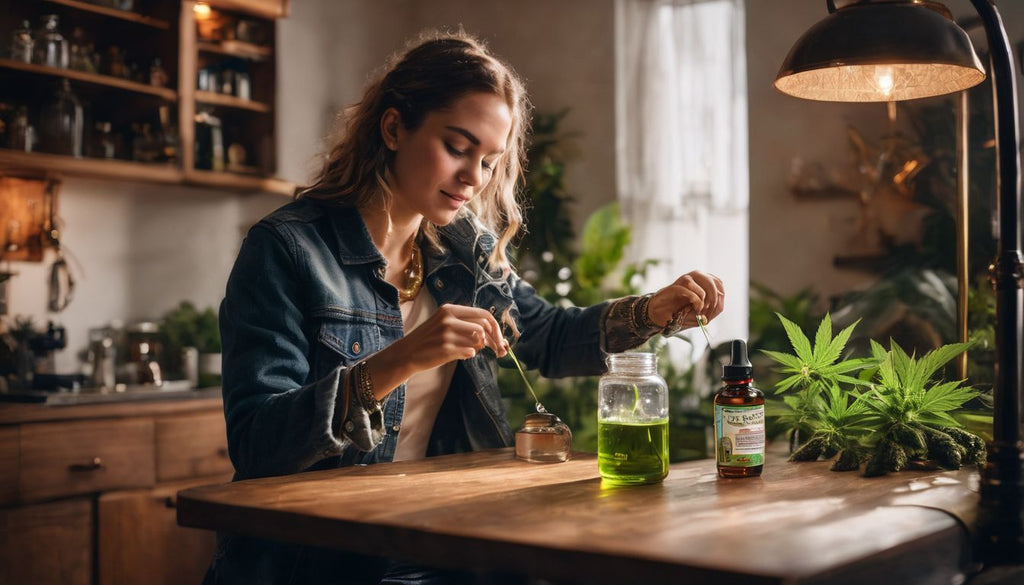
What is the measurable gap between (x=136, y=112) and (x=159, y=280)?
0.67 m

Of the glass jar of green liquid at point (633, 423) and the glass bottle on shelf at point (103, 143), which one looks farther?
the glass bottle on shelf at point (103, 143)

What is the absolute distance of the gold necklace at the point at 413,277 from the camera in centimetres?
187

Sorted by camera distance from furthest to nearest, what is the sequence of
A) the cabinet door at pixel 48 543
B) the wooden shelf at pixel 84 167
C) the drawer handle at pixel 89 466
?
the wooden shelf at pixel 84 167 < the drawer handle at pixel 89 466 < the cabinet door at pixel 48 543

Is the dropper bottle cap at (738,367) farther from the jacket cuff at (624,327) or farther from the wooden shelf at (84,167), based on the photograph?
the wooden shelf at (84,167)

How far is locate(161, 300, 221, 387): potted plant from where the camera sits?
141 inches

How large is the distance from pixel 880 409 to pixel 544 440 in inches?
20.3

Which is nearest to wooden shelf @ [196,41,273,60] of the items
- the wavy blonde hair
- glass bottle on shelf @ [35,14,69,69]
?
glass bottle on shelf @ [35,14,69,69]

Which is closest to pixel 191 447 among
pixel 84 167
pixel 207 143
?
pixel 84 167

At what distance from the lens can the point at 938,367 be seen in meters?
1.48

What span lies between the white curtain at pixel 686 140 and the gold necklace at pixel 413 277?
2379 mm

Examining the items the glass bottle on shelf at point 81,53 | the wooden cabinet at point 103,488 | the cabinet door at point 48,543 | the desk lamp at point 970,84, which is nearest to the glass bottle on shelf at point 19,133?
the glass bottle on shelf at point 81,53

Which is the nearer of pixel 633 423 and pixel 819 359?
pixel 633 423

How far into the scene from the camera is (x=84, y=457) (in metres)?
2.82

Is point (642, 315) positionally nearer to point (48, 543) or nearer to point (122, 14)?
point (48, 543)
